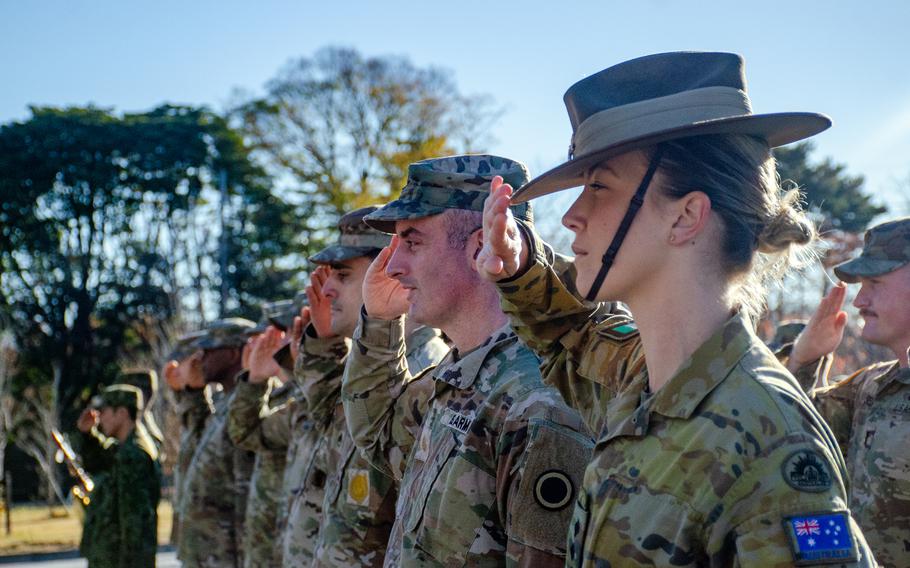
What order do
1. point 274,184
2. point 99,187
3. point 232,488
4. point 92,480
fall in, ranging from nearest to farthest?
point 232,488
point 92,480
point 274,184
point 99,187

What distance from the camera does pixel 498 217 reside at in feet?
8.78

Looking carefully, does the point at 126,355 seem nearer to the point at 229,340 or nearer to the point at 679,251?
the point at 229,340

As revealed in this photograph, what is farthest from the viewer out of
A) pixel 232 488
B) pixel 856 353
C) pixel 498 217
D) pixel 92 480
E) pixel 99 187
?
pixel 99 187

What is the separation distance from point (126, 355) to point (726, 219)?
33973 mm

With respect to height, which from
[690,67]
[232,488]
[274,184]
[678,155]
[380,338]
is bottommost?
[232,488]

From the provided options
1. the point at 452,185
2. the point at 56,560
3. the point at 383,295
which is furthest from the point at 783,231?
the point at 56,560

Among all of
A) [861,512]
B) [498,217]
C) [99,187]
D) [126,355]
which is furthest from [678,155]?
[99,187]

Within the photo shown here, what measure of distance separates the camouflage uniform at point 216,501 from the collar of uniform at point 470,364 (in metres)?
4.75

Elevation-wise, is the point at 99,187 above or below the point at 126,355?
above

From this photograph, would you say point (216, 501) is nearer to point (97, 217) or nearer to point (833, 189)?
point (833, 189)

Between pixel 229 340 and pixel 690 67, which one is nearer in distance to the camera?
pixel 690 67

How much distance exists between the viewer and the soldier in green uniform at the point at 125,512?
27.0 feet

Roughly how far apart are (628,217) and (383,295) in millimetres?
2105

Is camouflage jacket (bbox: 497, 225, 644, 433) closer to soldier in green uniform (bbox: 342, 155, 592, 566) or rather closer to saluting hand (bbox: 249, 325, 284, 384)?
soldier in green uniform (bbox: 342, 155, 592, 566)
